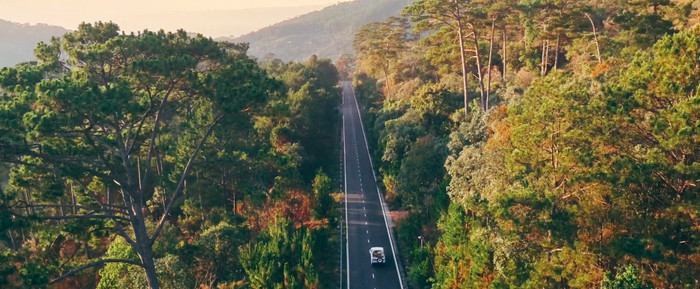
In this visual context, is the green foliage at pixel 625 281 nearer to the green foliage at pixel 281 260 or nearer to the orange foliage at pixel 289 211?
the green foliage at pixel 281 260

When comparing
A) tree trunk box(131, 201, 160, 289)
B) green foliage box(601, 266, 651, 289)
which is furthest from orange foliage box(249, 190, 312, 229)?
green foliage box(601, 266, 651, 289)

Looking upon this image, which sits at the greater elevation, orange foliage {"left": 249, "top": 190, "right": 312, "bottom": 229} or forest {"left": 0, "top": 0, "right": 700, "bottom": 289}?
forest {"left": 0, "top": 0, "right": 700, "bottom": 289}

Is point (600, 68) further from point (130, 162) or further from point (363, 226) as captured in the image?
point (130, 162)

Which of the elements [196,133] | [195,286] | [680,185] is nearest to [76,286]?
[195,286]

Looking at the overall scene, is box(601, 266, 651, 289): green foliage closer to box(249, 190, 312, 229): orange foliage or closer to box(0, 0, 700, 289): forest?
box(0, 0, 700, 289): forest

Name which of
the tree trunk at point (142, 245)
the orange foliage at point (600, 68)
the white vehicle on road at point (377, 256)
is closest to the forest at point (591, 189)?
the white vehicle on road at point (377, 256)

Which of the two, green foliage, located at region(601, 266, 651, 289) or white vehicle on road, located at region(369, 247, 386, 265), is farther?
white vehicle on road, located at region(369, 247, 386, 265)

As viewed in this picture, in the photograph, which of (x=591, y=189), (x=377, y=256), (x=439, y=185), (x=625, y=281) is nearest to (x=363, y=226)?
(x=377, y=256)
